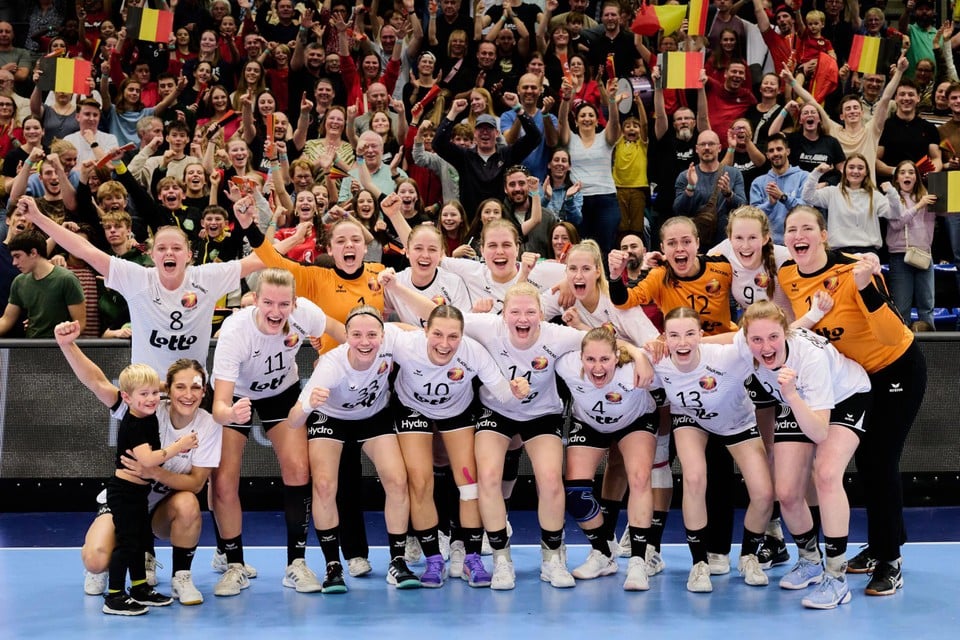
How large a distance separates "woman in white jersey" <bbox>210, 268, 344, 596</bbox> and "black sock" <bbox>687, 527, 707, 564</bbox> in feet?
7.07

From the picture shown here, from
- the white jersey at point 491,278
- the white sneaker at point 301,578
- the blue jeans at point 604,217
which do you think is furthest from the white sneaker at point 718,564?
the blue jeans at point 604,217

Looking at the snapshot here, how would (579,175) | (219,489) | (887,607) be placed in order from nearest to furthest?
(887,607), (219,489), (579,175)

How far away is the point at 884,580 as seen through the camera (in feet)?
21.1

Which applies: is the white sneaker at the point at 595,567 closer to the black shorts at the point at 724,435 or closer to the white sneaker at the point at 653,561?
the white sneaker at the point at 653,561

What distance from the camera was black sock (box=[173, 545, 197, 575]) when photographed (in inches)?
251

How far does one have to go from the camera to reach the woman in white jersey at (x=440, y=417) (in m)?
6.64

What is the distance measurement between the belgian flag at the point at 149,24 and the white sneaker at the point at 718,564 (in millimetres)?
7442

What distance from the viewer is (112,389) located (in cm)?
652

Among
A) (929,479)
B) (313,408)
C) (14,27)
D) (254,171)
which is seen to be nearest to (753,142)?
(929,479)

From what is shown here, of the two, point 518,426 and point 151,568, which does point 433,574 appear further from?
point 151,568

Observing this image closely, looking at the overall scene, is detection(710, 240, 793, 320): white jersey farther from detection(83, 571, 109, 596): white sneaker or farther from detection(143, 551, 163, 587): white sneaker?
detection(83, 571, 109, 596): white sneaker

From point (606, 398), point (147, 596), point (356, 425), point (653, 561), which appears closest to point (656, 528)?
point (653, 561)

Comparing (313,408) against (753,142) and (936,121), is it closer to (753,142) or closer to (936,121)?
(753,142)

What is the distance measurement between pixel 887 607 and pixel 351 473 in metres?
3.10
